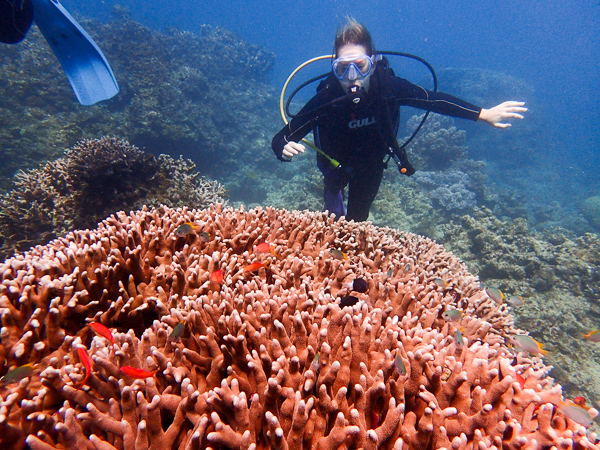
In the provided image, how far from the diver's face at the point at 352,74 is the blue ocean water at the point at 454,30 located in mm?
59258

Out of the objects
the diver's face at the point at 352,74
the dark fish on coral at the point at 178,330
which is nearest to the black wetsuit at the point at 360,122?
A: the diver's face at the point at 352,74

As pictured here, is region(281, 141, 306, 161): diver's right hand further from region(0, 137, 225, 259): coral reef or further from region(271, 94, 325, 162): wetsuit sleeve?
region(0, 137, 225, 259): coral reef

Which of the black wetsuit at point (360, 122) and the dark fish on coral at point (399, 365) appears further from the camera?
the black wetsuit at point (360, 122)

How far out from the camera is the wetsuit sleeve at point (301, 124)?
16.6ft

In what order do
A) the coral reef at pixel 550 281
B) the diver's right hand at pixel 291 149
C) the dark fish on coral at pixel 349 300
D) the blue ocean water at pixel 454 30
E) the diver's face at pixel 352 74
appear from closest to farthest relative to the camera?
the dark fish on coral at pixel 349 300 → the diver's right hand at pixel 291 149 → the diver's face at pixel 352 74 → the coral reef at pixel 550 281 → the blue ocean water at pixel 454 30

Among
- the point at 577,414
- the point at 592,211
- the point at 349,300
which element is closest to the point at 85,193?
the point at 349,300

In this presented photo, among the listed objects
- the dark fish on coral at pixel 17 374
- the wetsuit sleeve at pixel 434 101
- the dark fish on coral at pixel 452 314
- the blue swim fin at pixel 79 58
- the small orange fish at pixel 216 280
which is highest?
the wetsuit sleeve at pixel 434 101

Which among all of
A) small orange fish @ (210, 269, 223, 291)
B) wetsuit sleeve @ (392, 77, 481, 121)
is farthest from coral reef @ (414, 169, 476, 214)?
small orange fish @ (210, 269, 223, 291)

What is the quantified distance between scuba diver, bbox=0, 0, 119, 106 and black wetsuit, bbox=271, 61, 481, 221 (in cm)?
353

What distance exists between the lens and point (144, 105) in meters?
13.8

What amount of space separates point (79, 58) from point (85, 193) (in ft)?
8.32

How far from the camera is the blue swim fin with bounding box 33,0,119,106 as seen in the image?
4719 mm

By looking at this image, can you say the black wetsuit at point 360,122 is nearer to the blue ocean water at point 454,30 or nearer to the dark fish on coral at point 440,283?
the dark fish on coral at point 440,283

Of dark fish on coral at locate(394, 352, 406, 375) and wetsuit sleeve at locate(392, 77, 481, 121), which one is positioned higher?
wetsuit sleeve at locate(392, 77, 481, 121)
